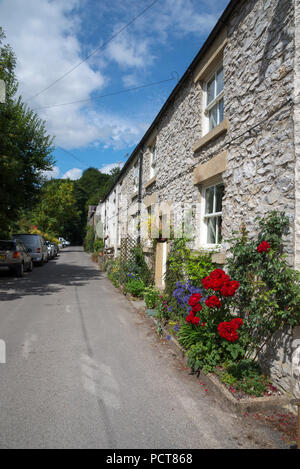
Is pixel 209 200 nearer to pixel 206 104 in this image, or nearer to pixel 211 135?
pixel 211 135

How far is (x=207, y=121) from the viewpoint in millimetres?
6750

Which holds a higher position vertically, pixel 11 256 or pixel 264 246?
pixel 264 246

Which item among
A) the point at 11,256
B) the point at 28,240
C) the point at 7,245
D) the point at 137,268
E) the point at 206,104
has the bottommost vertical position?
the point at 137,268

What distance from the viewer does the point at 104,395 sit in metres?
3.57

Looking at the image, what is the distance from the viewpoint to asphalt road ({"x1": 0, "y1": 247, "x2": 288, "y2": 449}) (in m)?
2.79

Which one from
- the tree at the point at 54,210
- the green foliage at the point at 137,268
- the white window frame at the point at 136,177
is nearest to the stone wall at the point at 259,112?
the green foliage at the point at 137,268

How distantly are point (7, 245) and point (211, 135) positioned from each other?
11280 mm

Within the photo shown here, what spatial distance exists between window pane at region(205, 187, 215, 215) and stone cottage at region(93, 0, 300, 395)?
20mm

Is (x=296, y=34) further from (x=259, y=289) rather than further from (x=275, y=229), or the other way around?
(x=259, y=289)

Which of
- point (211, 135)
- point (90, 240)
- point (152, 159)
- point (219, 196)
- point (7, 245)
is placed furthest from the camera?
point (90, 240)

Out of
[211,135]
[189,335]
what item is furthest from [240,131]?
[189,335]

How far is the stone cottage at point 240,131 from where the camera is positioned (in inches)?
145

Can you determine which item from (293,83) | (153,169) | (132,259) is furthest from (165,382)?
(153,169)

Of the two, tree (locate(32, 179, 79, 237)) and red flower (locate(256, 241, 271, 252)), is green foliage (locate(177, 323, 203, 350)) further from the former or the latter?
tree (locate(32, 179, 79, 237))
